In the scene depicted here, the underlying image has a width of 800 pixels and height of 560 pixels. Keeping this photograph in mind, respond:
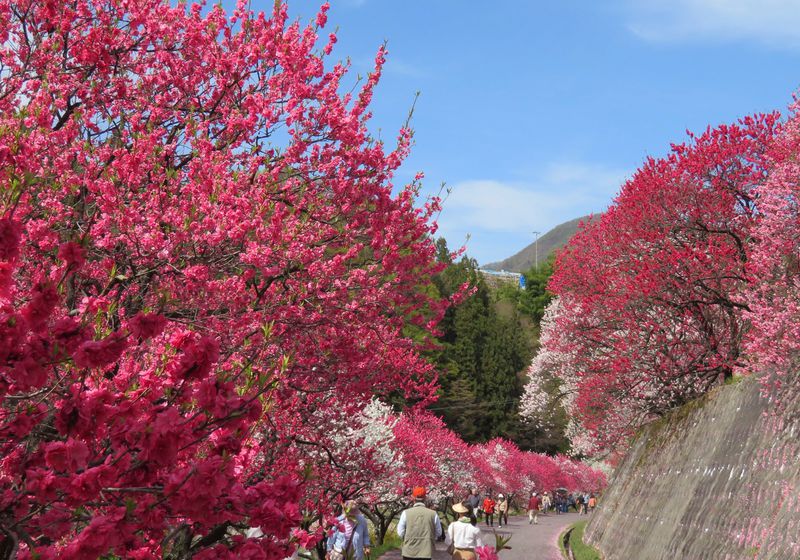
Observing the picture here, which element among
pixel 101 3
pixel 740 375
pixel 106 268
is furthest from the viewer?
pixel 740 375

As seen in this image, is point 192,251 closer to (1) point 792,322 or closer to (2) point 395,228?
(2) point 395,228

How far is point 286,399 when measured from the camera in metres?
12.1

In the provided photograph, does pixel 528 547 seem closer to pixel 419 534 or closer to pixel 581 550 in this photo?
pixel 581 550

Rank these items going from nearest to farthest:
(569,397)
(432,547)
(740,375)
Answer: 1. (432,547)
2. (740,375)
3. (569,397)

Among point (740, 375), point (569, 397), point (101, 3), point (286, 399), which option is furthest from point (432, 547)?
point (569, 397)

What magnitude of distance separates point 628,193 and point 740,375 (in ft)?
21.3

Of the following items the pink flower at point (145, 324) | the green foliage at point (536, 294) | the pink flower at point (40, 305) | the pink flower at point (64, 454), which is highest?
the green foliage at point (536, 294)

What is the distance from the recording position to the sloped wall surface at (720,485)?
38.4 ft

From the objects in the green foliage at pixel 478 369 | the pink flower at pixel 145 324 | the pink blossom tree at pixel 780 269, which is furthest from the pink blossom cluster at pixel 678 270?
the green foliage at pixel 478 369

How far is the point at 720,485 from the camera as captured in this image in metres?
14.6

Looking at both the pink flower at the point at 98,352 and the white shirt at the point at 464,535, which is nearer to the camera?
the pink flower at the point at 98,352

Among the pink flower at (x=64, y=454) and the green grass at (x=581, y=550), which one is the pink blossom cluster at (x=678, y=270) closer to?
the green grass at (x=581, y=550)

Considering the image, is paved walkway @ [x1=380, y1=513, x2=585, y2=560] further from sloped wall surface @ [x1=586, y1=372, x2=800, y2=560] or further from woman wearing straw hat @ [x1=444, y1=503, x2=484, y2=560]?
woman wearing straw hat @ [x1=444, y1=503, x2=484, y2=560]

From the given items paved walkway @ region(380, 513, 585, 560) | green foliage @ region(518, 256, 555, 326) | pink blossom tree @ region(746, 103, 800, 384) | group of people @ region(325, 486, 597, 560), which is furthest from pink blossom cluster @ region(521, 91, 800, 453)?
green foliage @ region(518, 256, 555, 326)
